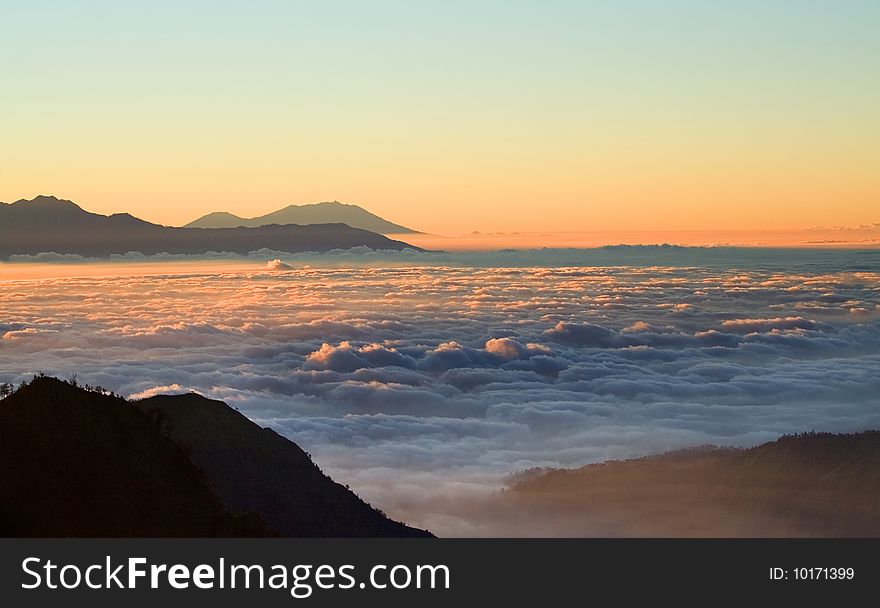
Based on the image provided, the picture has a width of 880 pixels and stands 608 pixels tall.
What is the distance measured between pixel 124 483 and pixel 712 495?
15861cm

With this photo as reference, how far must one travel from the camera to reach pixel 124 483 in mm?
32062

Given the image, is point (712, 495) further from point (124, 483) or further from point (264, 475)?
point (124, 483)

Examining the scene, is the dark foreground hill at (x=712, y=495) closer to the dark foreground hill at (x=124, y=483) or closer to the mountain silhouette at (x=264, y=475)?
the mountain silhouette at (x=264, y=475)

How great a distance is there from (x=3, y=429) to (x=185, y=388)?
5570 inches

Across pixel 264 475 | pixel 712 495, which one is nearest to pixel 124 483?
pixel 264 475

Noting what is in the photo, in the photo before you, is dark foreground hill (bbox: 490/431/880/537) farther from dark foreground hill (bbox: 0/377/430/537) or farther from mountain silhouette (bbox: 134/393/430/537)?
dark foreground hill (bbox: 0/377/430/537)

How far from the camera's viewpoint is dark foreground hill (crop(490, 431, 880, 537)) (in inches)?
6068

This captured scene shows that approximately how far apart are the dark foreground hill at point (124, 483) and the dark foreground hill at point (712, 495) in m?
104

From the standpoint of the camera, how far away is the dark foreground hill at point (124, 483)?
97.9 feet

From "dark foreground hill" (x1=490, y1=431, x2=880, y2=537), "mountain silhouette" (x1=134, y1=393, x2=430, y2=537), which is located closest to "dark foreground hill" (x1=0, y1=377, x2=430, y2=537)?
"mountain silhouette" (x1=134, y1=393, x2=430, y2=537)

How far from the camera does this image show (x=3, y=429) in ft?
107

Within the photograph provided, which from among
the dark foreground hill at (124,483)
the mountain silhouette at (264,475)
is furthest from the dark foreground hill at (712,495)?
the dark foreground hill at (124,483)

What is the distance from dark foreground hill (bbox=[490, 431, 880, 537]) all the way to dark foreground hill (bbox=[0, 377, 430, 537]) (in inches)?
4091

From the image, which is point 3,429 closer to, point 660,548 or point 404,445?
point 660,548
